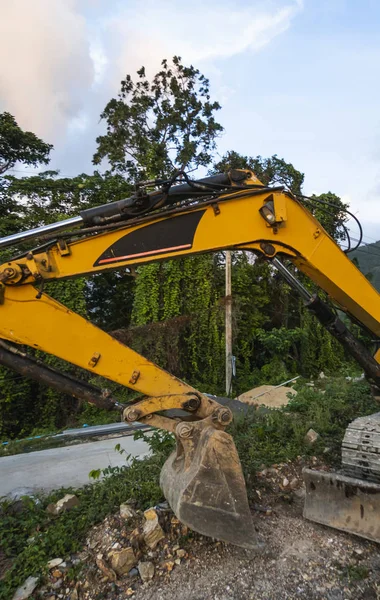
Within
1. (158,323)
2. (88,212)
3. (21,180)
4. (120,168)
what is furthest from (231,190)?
(120,168)

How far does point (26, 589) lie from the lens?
262 centimetres

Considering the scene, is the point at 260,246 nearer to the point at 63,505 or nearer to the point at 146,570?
the point at 146,570

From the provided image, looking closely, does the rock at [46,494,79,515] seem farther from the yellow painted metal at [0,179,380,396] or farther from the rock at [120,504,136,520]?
the yellow painted metal at [0,179,380,396]

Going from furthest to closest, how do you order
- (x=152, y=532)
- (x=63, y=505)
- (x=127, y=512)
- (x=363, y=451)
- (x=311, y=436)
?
(x=311, y=436)
(x=63, y=505)
(x=127, y=512)
(x=363, y=451)
(x=152, y=532)

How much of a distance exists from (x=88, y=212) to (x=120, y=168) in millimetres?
15460

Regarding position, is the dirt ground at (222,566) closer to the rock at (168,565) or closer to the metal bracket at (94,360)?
the rock at (168,565)

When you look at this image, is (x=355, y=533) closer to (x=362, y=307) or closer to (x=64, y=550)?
(x=362, y=307)

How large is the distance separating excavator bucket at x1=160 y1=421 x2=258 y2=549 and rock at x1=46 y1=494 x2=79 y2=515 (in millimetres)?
1399

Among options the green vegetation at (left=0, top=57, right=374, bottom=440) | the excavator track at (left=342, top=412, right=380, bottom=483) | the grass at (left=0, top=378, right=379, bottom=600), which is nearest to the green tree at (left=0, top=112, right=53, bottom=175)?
the green vegetation at (left=0, top=57, right=374, bottom=440)

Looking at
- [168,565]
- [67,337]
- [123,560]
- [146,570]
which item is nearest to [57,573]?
[123,560]

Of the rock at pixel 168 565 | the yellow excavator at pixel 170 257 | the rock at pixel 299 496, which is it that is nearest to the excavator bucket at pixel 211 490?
the yellow excavator at pixel 170 257

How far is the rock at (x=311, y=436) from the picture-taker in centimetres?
460

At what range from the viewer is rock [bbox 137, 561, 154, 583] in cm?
265

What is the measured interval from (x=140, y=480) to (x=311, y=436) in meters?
2.15
